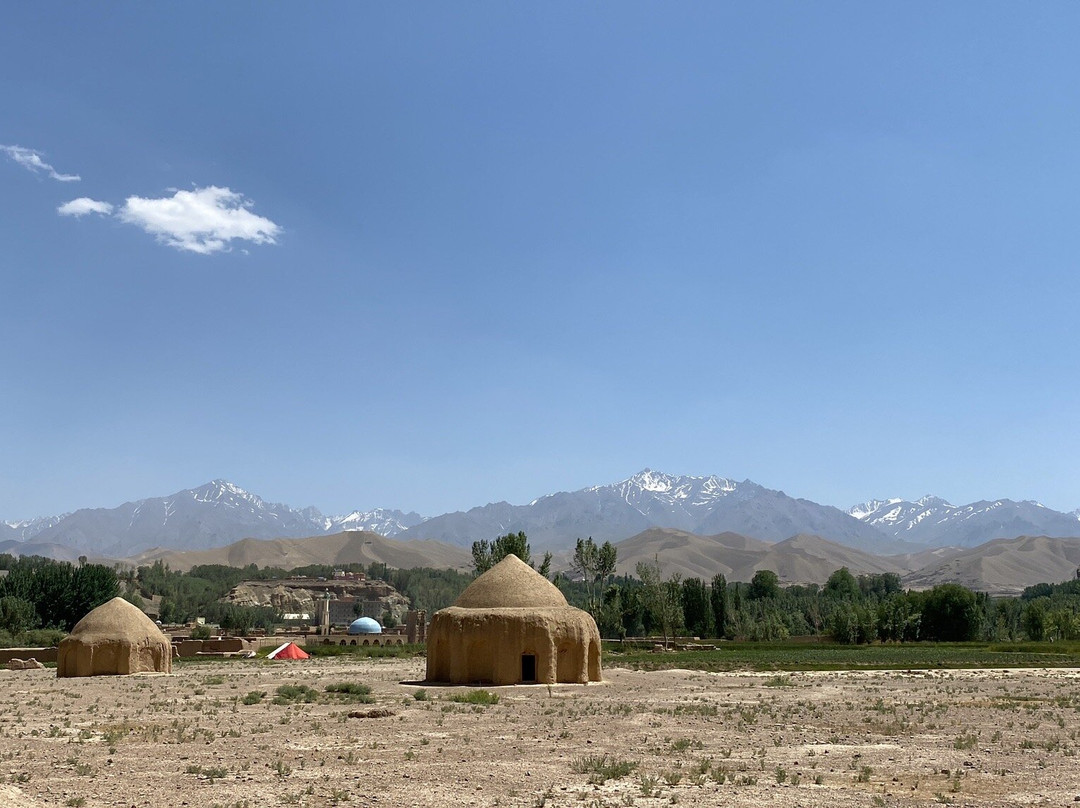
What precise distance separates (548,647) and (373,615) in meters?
145

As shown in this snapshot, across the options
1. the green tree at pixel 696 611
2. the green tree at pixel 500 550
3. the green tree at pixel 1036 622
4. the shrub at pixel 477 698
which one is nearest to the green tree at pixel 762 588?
the green tree at pixel 696 611

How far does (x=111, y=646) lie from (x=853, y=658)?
135 ft

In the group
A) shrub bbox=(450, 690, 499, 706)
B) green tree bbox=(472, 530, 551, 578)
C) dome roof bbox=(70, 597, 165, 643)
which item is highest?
green tree bbox=(472, 530, 551, 578)

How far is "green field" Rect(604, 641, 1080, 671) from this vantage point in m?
48.6

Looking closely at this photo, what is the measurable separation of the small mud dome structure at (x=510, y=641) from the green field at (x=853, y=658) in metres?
13.3

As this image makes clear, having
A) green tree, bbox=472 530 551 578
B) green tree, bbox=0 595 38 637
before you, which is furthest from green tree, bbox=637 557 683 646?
green tree, bbox=0 595 38 637

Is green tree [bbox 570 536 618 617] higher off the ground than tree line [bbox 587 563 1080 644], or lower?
higher

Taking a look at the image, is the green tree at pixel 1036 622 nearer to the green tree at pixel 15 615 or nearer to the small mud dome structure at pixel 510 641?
the small mud dome structure at pixel 510 641

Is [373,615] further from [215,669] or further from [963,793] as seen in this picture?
[963,793]

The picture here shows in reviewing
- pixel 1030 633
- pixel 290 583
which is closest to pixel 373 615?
pixel 290 583

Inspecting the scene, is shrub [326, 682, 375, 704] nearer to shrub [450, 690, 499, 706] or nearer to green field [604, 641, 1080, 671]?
shrub [450, 690, 499, 706]

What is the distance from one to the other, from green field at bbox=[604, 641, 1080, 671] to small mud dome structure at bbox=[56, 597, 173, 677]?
72.8 ft

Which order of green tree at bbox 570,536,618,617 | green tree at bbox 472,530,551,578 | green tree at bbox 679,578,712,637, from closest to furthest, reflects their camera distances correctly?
green tree at bbox 472,530,551,578 < green tree at bbox 570,536,618,617 < green tree at bbox 679,578,712,637

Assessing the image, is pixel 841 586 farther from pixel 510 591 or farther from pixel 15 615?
pixel 510 591
